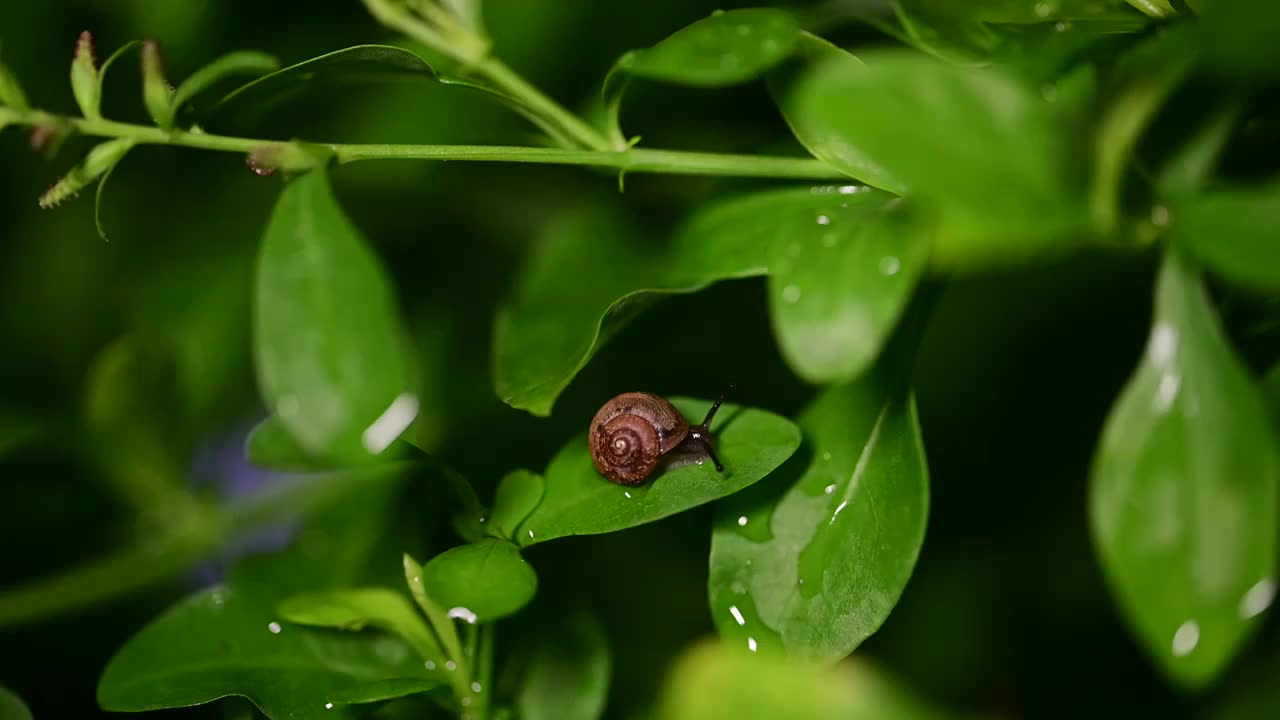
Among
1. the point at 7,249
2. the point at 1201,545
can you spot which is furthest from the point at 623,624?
the point at 7,249

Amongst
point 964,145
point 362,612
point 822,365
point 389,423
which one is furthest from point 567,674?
point 964,145

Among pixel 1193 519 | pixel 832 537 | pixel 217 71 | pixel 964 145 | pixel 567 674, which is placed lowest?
pixel 567 674

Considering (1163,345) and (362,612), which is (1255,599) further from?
(362,612)

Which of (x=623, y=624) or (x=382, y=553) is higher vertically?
(x=382, y=553)

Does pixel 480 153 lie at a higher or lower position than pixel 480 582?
higher

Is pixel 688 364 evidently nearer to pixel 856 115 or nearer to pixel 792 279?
pixel 792 279

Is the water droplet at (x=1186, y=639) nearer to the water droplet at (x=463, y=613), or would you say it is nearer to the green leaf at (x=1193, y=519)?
the green leaf at (x=1193, y=519)
